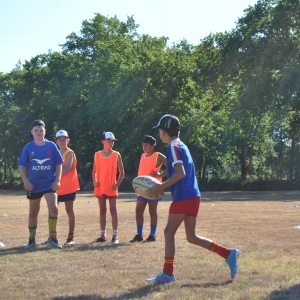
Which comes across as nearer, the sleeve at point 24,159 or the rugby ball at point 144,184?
the rugby ball at point 144,184

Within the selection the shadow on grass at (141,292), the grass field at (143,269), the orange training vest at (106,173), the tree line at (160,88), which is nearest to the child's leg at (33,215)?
the grass field at (143,269)

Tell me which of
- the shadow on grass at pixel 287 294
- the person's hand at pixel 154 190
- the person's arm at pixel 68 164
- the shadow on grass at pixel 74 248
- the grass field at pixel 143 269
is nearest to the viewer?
the shadow on grass at pixel 287 294

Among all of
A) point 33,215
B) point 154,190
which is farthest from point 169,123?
point 33,215

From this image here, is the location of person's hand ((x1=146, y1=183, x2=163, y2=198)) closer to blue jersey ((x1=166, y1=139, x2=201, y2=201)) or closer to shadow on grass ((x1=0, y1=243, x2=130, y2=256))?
blue jersey ((x1=166, y1=139, x2=201, y2=201))

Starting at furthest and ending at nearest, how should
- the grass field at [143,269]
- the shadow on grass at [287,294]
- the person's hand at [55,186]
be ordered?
1. the person's hand at [55,186]
2. the grass field at [143,269]
3. the shadow on grass at [287,294]

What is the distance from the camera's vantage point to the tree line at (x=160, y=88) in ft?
109

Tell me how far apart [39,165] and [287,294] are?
4.85 m

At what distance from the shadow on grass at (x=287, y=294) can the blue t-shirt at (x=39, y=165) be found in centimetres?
455

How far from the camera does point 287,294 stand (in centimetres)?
432

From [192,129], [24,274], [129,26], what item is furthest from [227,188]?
[24,274]

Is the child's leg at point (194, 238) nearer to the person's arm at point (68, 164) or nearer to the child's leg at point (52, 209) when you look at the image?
the child's leg at point (52, 209)

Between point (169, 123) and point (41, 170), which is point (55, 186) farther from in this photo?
point (169, 123)

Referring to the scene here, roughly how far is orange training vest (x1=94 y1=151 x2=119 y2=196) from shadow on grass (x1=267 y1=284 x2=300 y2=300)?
441cm

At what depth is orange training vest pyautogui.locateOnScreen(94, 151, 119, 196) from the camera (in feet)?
26.7
